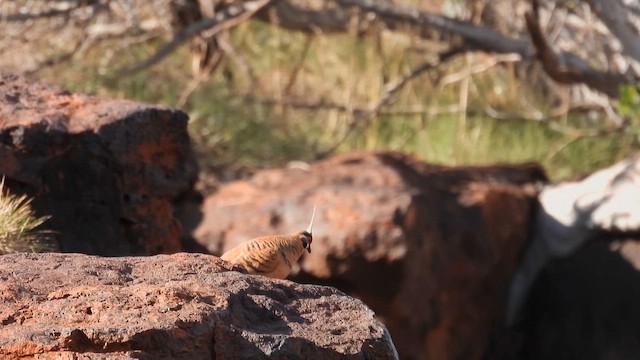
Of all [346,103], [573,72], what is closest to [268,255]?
[573,72]

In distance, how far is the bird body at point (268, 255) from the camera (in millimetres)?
2965

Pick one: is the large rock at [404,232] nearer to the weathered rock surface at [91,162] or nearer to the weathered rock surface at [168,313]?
the weathered rock surface at [91,162]

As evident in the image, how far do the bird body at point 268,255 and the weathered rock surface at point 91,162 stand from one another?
56cm

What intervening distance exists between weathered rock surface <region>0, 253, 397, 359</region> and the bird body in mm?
366

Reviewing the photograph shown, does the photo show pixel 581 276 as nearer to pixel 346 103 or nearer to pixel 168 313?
pixel 346 103

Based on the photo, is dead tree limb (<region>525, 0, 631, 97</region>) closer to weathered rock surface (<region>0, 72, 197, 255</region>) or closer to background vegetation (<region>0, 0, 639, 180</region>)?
background vegetation (<region>0, 0, 639, 180</region>)

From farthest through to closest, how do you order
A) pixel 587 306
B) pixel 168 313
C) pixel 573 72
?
pixel 573 72 < pixel 587 306 < pixel 168 313

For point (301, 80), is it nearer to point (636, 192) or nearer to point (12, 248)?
point (636, 192)

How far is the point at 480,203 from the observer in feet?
17.9

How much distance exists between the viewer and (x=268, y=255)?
9.84 ft

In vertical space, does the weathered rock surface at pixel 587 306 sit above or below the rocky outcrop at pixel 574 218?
below

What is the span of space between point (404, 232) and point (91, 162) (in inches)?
66.6

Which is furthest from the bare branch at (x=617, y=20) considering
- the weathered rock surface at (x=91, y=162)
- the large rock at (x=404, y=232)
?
the weathered rock surface at (x=91, y=162)

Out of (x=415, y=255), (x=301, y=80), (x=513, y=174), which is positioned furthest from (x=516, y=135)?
(x=415, y=255)
